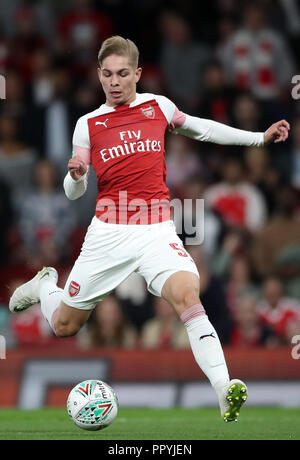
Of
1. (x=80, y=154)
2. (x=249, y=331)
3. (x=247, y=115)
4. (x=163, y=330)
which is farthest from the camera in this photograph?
(x=247, y=115)

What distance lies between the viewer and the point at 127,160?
7453mm

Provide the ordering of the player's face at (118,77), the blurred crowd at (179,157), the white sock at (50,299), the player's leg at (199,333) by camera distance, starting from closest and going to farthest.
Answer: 1. the player's leg at (199,333)
2. the player's face at (118,77)
3. the white sock at (50,299)
4. the blurred crowd at (179,157)

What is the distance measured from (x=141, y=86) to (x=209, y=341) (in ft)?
26.4

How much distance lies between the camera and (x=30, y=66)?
49.5 feet

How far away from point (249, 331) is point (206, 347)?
14.9 ft

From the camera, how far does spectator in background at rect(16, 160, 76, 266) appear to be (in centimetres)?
1301

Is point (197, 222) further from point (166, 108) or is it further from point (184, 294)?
point (184, 294)

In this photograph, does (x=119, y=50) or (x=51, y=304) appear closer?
(x=119, y=50)

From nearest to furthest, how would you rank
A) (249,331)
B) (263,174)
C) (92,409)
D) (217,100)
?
(92,409) → (249,331) → (263,174) → (217,100)

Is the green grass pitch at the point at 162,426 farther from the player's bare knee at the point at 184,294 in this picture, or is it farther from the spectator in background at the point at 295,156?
the spectator in background at the point at 295,156

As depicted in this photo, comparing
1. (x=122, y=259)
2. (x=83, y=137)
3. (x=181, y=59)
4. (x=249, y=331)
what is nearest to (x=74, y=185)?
(x=83, y=137)

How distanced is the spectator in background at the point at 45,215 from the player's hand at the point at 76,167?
18.9ft

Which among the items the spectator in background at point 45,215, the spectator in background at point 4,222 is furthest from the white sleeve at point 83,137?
the spectator in background at point 4,222

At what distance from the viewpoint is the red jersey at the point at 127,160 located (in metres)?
7.45
